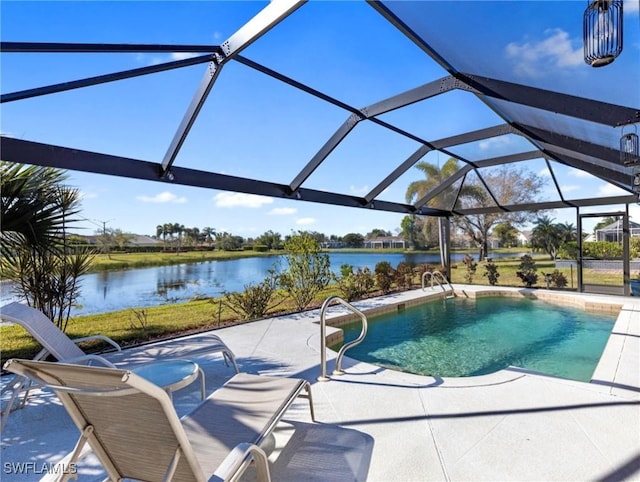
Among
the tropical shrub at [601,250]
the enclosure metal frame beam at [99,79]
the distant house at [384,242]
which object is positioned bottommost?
the tropical shrub at [601,250]

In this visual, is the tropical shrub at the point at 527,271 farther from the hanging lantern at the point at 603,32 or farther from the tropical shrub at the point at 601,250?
the hanging lantern at the point at 603,32

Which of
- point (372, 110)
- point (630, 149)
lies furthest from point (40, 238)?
point (630, 149)

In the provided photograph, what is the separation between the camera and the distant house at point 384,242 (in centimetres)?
1912

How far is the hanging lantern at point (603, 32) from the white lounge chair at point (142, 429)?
9.84 ft

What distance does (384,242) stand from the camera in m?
19.8

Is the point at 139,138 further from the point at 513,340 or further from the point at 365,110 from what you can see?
the point at 513,340

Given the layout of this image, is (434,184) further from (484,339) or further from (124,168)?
(124,168)

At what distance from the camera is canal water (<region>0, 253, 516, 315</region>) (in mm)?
9031

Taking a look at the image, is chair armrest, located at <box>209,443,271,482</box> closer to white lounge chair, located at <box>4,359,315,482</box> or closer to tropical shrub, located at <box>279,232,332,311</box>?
white lounge chair, located at <box>4,359,315,482</box>

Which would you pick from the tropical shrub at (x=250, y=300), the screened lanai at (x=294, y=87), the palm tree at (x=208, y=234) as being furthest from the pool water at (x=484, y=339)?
the palm tree at (x=208, y=234)

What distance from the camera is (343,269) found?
10.9 meters

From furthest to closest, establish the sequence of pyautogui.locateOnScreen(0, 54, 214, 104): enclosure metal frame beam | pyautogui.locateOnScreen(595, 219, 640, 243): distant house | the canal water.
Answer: pyautogui.locateOnScreen(595, 219, 640, 243): distant house
the canal water
pyautogui.locateOnScreen(0, 54, 214, 104): enclosure metal frame beam

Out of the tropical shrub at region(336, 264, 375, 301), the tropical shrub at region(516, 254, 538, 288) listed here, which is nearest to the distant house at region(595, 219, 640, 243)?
the tropical shrub at region(516, 254, 538, 288)

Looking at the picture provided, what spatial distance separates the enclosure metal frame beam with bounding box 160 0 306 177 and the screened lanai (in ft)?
0.05
